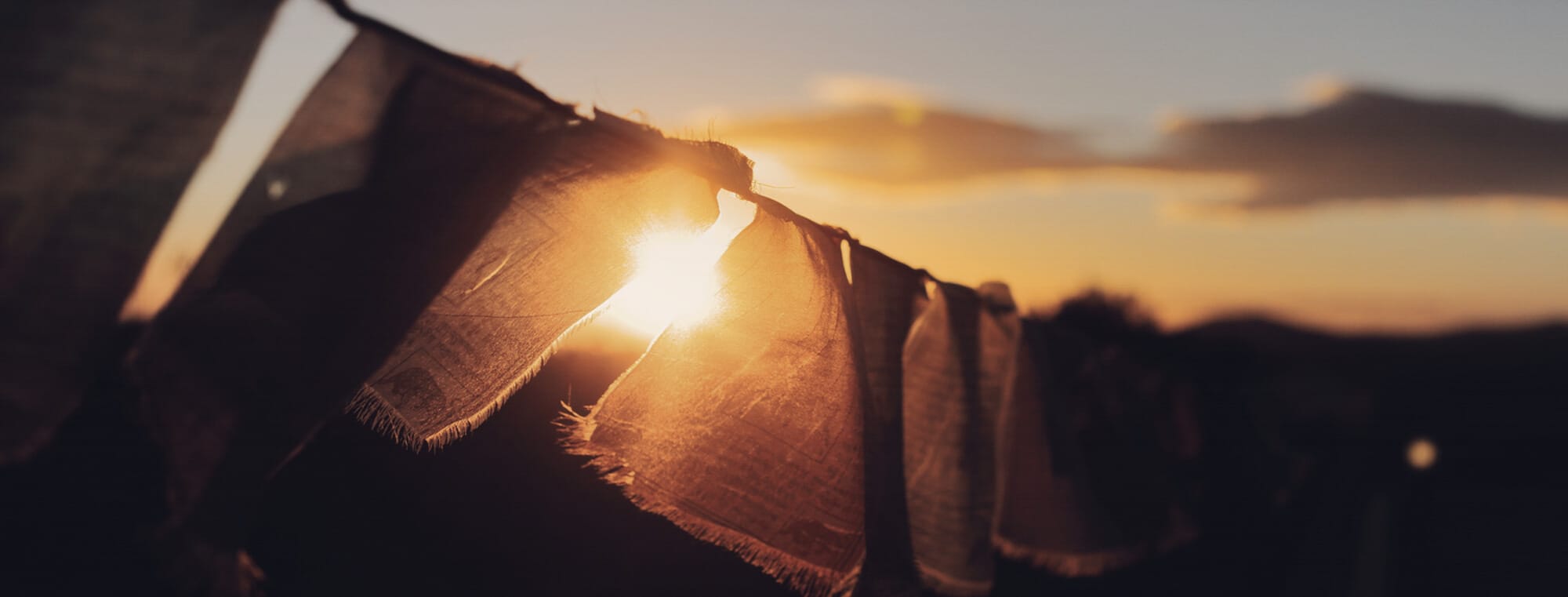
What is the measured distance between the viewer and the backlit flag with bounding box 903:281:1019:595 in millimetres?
2729

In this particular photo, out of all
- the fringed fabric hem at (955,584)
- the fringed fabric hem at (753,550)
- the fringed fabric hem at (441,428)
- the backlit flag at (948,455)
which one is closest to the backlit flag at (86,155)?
the fringed fabric hem at (441,428)

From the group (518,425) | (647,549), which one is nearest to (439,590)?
(647,549)

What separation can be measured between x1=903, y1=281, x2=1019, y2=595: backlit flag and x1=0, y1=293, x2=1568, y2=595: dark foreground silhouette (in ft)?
4.84

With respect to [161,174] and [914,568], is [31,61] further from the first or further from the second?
[914,568]

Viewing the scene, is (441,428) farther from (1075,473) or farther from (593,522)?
(593,522)

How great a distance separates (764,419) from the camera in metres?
1.92

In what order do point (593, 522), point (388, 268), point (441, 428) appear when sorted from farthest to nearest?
point (593, 522) < point (441, 428) < point (388, 268)

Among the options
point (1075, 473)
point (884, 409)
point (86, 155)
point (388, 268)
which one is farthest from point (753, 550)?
point (1075, 473)

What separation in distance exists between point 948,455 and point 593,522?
7356mm

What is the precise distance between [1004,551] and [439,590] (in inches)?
229

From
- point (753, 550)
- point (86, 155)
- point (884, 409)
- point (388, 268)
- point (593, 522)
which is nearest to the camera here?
point (86, 155)

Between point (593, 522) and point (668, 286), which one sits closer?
point (668, 286)

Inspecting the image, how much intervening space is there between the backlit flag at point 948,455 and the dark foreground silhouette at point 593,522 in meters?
1.48

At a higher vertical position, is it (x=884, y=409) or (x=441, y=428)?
(x=884, y=409)
